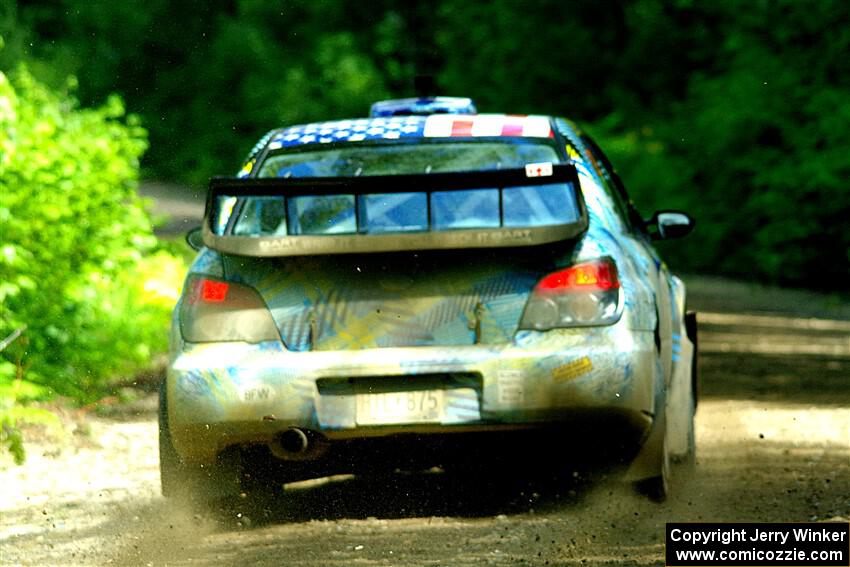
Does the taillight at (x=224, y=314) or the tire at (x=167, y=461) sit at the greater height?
the taillight at (x=224, y=314)

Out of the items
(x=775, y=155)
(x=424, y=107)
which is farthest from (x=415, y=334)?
(x=775, y=155)

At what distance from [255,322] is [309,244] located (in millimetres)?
359

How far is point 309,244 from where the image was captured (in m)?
6.51

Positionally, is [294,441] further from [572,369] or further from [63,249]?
[63,249]

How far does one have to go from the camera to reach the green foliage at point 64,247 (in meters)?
9.77

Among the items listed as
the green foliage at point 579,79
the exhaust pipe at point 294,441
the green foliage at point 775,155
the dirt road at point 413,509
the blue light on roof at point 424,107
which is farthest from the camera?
the green foliage at point 579,79

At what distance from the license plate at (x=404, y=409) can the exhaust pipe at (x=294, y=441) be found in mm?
211

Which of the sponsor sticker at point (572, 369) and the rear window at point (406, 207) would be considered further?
the rear window at point (406, 207)

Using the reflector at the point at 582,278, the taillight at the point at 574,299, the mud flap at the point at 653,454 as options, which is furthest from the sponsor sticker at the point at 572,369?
the mud flap at the point at 653,454

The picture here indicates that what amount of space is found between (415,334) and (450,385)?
0.22 m

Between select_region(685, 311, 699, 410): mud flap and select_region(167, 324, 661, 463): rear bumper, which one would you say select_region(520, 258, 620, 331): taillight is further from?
select_region(685, 311, 699, 410): mud flap

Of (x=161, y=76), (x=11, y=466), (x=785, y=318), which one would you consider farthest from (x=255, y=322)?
(x=161, y=76)

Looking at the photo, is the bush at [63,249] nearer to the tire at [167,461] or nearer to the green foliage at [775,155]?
the tire at [167,461]

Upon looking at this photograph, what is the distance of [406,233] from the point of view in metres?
6.52
